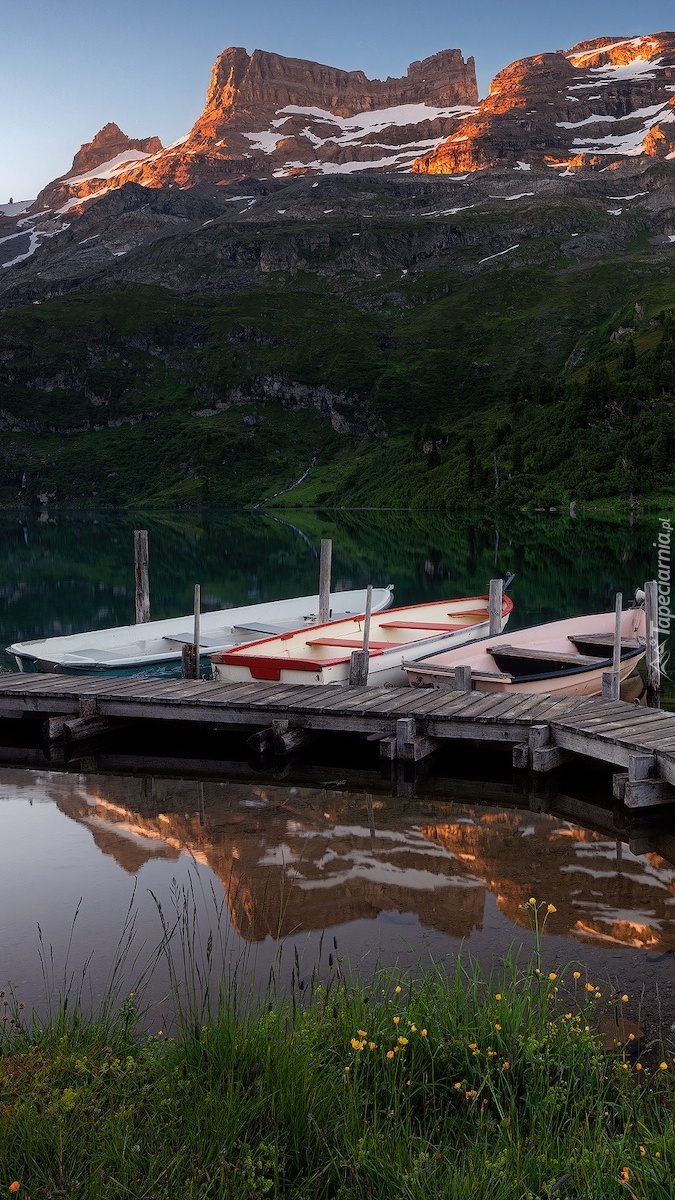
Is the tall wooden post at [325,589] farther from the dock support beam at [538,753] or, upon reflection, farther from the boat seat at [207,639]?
the dock support beam at [538,753]

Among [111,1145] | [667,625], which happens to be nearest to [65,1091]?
[111,1145]

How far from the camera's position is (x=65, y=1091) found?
19.9 ft

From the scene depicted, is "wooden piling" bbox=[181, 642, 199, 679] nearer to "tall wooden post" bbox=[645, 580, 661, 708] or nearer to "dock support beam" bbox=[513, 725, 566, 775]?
"dock support beam" bbox=[513, 725, 566, 775]

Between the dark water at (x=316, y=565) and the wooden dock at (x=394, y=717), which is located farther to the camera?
the dark water at (x=316, y=565)

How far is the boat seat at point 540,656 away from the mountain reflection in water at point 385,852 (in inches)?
244

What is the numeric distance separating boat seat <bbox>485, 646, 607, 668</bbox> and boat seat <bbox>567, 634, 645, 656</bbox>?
73 centimetres

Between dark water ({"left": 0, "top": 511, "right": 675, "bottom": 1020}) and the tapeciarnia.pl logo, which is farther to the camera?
the tapeciarnia.pl logo

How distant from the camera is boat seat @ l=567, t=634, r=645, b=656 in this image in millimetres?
25219

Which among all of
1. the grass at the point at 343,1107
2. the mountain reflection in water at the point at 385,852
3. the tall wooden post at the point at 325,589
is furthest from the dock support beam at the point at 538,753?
the tall wooden post at the point at 325,589

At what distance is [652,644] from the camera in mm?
24203

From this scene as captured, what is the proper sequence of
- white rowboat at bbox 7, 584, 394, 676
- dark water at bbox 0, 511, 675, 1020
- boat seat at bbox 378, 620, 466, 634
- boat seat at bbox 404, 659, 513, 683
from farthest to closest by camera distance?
boat seat at bbox 378, 620, 466, 634
white rowboat at bbox 7, 584, 394, 676
boat seat at bbox 404, 659, 513, 683
dark water at bbox 0, 511, 675, 1020

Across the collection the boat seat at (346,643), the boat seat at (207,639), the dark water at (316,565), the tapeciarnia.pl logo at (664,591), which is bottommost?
the dark water at (316,565)

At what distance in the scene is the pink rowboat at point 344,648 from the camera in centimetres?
2331

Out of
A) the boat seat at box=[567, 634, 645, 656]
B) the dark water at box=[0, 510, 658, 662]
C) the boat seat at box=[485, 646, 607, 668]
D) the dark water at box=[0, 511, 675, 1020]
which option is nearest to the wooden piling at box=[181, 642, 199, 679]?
the dark water at box=[0, 511, 675, 1020]
